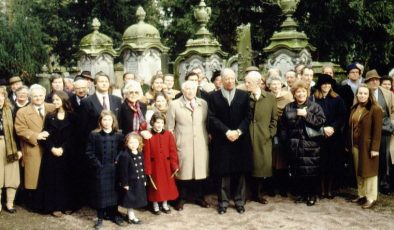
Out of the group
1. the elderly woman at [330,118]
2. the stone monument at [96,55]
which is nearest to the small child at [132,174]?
the elderly woman at [330,118]

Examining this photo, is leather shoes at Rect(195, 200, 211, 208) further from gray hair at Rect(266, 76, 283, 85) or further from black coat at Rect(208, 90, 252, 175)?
gray hair at Rect(266, 76, 283, 85)

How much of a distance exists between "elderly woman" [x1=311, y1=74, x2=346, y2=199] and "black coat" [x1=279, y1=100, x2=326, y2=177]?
219 mm

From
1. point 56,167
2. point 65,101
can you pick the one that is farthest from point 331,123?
point 56,167

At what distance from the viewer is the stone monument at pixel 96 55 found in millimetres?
15977

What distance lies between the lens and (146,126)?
22.5 ft

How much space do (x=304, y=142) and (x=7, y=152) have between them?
13.9 feet

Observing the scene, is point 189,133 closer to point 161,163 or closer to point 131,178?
point 161,163

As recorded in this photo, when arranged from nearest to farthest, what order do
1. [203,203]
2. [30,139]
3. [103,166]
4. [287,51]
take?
1. [103,166]
2. [30,139]
3. [203,203]
4. [287,51]

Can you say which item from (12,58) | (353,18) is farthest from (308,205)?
(12,58)

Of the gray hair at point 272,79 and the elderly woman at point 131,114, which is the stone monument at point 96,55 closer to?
the gray hair at point 272,79

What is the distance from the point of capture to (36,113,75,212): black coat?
690 cm

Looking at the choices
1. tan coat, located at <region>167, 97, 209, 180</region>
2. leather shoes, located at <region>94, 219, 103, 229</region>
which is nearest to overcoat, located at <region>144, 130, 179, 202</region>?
tan coat, located at <region>167, 97, 209, 180</region>

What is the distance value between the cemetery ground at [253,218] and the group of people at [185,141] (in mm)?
146

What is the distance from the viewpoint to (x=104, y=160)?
21.1 feet
